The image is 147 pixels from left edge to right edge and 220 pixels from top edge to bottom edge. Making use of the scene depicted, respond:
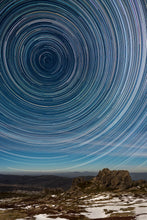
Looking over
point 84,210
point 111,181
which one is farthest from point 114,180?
point 84,210

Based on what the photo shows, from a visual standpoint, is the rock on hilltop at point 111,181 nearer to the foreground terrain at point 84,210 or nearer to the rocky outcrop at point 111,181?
the rocky outcrop at point 111,181

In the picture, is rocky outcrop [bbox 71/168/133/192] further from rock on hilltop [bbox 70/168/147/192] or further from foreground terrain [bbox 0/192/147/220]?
foreground terrain [bbox 0/192/147/220]

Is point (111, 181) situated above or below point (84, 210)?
above

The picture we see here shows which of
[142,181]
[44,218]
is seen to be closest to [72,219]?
[44,218]

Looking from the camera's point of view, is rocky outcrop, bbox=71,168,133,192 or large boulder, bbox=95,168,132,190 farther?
rocky outcrop, bbox=71,168,133,192

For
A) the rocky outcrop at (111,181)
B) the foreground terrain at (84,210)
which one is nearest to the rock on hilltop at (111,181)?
the rocky outcrop at (111,181)

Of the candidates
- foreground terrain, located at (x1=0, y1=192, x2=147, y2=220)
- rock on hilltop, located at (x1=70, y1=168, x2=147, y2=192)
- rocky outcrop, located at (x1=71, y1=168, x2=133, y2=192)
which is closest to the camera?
foreground terrain, located at (x1=0, y1=192, x2=147, y2=220)

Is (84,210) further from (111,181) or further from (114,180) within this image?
(111,181)

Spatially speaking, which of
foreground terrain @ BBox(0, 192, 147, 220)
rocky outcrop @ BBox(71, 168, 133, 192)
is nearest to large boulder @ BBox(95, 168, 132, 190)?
rocky outcrop @ BBox(71, 168, 133, 192)

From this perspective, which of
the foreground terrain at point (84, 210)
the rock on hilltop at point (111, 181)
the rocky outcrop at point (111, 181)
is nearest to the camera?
the foreground terrain at point (84, 210)

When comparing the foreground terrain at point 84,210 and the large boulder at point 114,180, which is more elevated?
the large boulder at point 114,180

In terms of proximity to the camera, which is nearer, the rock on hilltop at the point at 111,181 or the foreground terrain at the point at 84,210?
the foreground terrain at the point at 84,210

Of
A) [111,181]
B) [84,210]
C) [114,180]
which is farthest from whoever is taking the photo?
[111,181]

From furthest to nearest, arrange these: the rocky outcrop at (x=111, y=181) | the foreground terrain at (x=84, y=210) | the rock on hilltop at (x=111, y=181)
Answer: the rocky outcrop at (x=111, y=181) < the rock on hilltop at (x=111, y=181) < the foreground terrain at (x=84, y=210)
